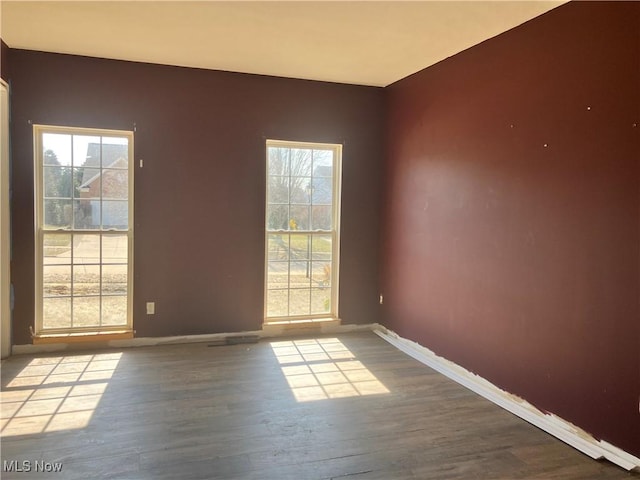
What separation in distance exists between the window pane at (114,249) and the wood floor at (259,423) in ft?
2.80

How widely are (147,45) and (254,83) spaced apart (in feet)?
3.58

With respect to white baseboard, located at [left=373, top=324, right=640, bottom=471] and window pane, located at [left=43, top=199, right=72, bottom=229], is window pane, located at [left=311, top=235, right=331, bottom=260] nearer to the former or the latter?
white baseboard, located at [left=373, top=324, right=640, bottom=471]

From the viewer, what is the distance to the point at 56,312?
4.12 metres

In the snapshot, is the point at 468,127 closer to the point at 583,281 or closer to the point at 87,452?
the point at 583,281

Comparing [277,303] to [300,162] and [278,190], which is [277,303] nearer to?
[278,190]

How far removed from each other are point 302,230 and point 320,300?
2.61 feet

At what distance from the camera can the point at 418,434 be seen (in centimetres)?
267

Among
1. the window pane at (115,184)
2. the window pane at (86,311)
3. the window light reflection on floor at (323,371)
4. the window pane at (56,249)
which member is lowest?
the window light reflection on floor at (323,371)

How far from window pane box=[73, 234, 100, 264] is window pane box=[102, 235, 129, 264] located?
2.3 inches

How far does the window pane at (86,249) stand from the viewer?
13.5 ft

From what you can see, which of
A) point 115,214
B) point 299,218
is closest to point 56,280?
point 115,214

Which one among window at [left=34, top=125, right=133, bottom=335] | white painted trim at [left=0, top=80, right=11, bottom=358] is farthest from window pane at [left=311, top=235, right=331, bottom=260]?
white painted trim at [left=0, top=80, right=11, bottom=358]

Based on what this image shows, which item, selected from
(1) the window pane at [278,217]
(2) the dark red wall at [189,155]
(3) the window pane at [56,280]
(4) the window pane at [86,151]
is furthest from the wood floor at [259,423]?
(4) the window pane at [86,151]

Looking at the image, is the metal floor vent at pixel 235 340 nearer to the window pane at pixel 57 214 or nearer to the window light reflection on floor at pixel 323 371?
the window light reflection on floor at pixel 323 371
